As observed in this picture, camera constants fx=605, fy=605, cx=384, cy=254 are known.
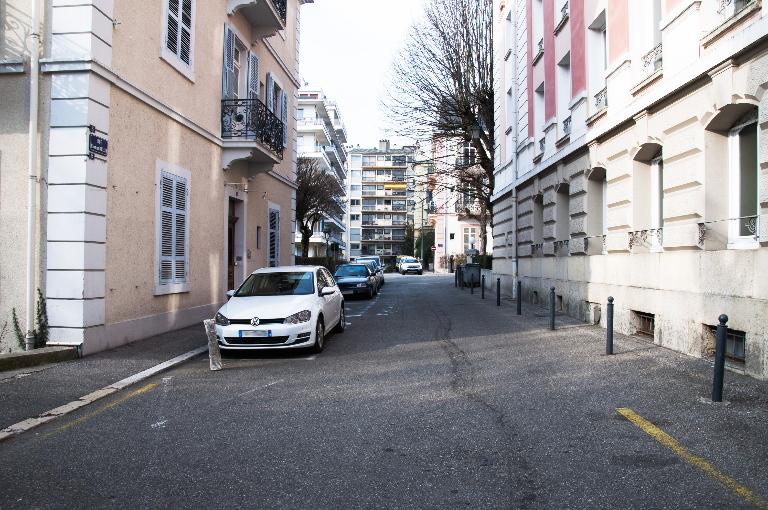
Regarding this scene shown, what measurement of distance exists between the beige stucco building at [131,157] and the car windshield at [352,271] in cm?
918

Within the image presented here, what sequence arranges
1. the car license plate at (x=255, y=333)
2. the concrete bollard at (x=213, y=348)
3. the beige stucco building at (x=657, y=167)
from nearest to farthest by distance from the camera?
the beige stucco building at (x=657, y=167) → the concrete bollard at (x=213, y=348) → the car license plate at (x=255, y=333)

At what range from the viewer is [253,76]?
17.1 m

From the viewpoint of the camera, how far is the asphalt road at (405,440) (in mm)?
3973

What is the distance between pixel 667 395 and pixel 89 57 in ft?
30.0

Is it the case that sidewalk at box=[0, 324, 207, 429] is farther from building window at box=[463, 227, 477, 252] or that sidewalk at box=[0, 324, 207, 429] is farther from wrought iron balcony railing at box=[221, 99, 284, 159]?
building window at box=[463, 227, 477, 252]

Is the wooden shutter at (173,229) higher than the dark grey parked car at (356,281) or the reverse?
higher

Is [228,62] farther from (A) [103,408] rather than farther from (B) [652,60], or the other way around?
(A) [103,408]

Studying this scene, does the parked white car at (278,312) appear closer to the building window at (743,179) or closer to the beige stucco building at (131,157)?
the beige stucco building at (131,157)

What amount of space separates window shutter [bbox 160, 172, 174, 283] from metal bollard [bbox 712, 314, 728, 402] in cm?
948

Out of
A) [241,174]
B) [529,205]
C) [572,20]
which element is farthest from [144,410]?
[529,205]

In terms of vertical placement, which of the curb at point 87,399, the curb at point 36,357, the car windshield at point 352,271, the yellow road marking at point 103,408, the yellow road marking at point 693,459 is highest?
the car windshield at point 352,271

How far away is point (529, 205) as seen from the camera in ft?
67.3

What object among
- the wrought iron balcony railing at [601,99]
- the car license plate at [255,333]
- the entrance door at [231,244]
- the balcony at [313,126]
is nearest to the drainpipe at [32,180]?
the car license plate at [255,333]

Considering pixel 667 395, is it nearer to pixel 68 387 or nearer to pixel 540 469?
pixel 540 469
